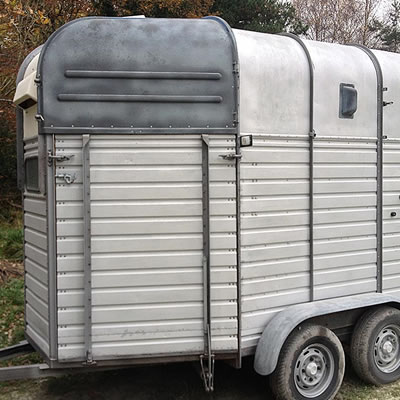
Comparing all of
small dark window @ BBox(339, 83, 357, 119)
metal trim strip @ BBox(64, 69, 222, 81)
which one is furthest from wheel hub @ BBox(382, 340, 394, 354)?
metal trim strip @ BBox(64, 69, 222, 81)

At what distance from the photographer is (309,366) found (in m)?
4.71

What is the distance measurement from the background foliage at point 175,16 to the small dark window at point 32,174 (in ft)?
13.4

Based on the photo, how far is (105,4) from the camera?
15398mm

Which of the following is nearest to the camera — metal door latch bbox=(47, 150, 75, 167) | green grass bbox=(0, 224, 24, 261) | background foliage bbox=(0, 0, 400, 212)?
metal door latch bbox=(47, 150, 75, 167)

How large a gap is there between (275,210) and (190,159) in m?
0.95

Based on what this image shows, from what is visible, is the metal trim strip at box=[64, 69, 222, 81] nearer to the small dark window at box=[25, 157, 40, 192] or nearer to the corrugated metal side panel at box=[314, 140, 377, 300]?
the small dark window at box=[25, 157, 40, 192]

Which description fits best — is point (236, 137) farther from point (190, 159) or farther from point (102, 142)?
point (102, 142)

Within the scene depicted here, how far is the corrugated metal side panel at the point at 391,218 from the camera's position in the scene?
5387 millimetres

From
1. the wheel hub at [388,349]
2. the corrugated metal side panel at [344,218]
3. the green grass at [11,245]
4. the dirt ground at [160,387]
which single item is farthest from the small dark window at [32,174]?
the green grass at [11,245]

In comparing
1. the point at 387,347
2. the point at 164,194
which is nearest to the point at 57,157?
the point at 164,194

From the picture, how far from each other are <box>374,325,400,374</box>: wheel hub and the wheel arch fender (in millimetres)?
459

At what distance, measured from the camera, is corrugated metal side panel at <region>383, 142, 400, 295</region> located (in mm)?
5387

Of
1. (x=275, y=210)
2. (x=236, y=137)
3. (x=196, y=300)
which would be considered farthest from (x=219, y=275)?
(x=236, y=137)

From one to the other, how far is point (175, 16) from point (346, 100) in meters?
13.1
